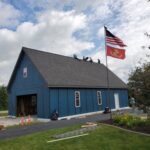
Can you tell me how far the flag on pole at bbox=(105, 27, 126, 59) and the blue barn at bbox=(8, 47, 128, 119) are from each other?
7.46 m

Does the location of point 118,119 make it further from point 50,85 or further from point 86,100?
point 86,100

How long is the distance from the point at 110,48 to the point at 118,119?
5.32 meters

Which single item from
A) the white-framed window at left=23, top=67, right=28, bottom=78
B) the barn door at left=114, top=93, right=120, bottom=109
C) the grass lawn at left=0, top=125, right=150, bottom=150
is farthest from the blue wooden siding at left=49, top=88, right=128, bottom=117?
the grass lawn at left=0, top=125, right=150, bottom=150

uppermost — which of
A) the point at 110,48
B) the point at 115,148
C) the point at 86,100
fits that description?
the point at 110,48

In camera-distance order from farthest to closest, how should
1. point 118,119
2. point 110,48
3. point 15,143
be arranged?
point 110,48, point 118,119, point 15,143

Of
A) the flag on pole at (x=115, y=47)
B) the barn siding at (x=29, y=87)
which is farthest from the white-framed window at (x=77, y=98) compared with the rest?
the flag on pole at (x=115, y=47)

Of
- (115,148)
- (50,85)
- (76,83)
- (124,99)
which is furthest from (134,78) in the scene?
(124,99)

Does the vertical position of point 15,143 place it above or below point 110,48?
below

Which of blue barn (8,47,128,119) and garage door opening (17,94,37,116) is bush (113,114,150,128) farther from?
garage door opening (17,94,37,116)

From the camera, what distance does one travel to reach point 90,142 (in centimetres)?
1079

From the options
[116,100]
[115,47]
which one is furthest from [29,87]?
[116,100]

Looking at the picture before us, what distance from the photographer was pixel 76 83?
25422 mm

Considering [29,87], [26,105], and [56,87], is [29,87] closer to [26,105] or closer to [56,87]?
[56,87]

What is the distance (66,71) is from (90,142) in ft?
55.2
